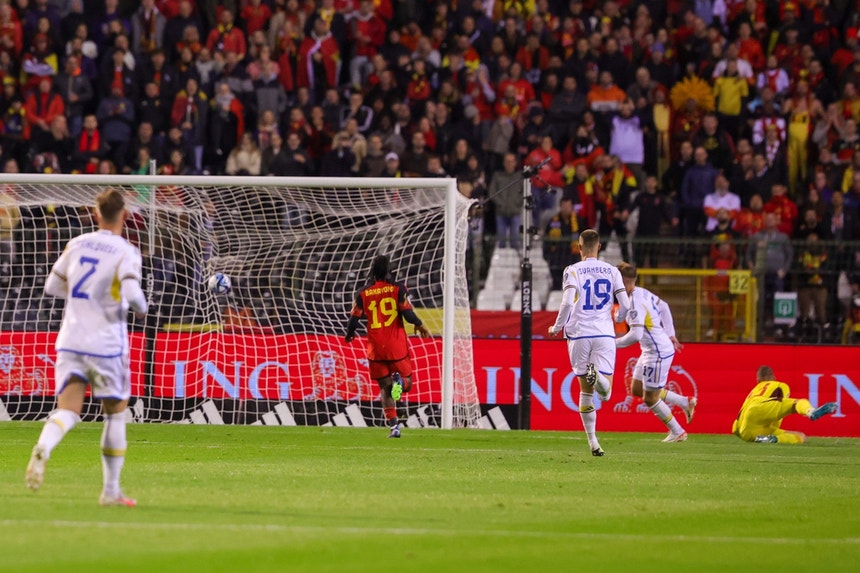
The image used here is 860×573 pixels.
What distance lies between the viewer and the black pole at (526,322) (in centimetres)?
1823

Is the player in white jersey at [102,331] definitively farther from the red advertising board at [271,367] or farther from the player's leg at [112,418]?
the red advertising board at [271,367]

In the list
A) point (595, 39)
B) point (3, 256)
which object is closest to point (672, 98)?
point (595, 39)

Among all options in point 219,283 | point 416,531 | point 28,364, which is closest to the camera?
point 416,531

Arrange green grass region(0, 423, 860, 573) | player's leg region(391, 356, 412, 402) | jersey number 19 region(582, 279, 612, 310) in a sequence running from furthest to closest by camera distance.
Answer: player's leg region(391, 356, 412, 402), jersey number 19 region(582, 279, 612, 310), green grass region(0, 423, 860, 573)

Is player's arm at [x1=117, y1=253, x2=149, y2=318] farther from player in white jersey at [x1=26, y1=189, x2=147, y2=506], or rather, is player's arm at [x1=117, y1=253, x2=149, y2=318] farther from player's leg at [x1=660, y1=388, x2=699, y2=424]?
player's leg at [x1=660, y1=388, x2=699, y2=424]

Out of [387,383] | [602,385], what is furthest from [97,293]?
[387,383]

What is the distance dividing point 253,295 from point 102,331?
10.0 metres

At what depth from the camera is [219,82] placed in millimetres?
23891

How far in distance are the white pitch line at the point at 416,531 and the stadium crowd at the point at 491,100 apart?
43.4 feet

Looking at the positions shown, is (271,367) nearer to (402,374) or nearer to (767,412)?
(402,374)

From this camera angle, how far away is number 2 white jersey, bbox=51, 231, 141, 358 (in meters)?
8.73

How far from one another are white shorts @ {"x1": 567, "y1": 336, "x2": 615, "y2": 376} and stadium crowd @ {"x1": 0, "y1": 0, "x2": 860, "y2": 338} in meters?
6.94

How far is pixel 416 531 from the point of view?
7.93m

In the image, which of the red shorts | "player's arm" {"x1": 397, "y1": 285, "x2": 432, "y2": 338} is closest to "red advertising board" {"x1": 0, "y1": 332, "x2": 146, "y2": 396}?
the red shorts
